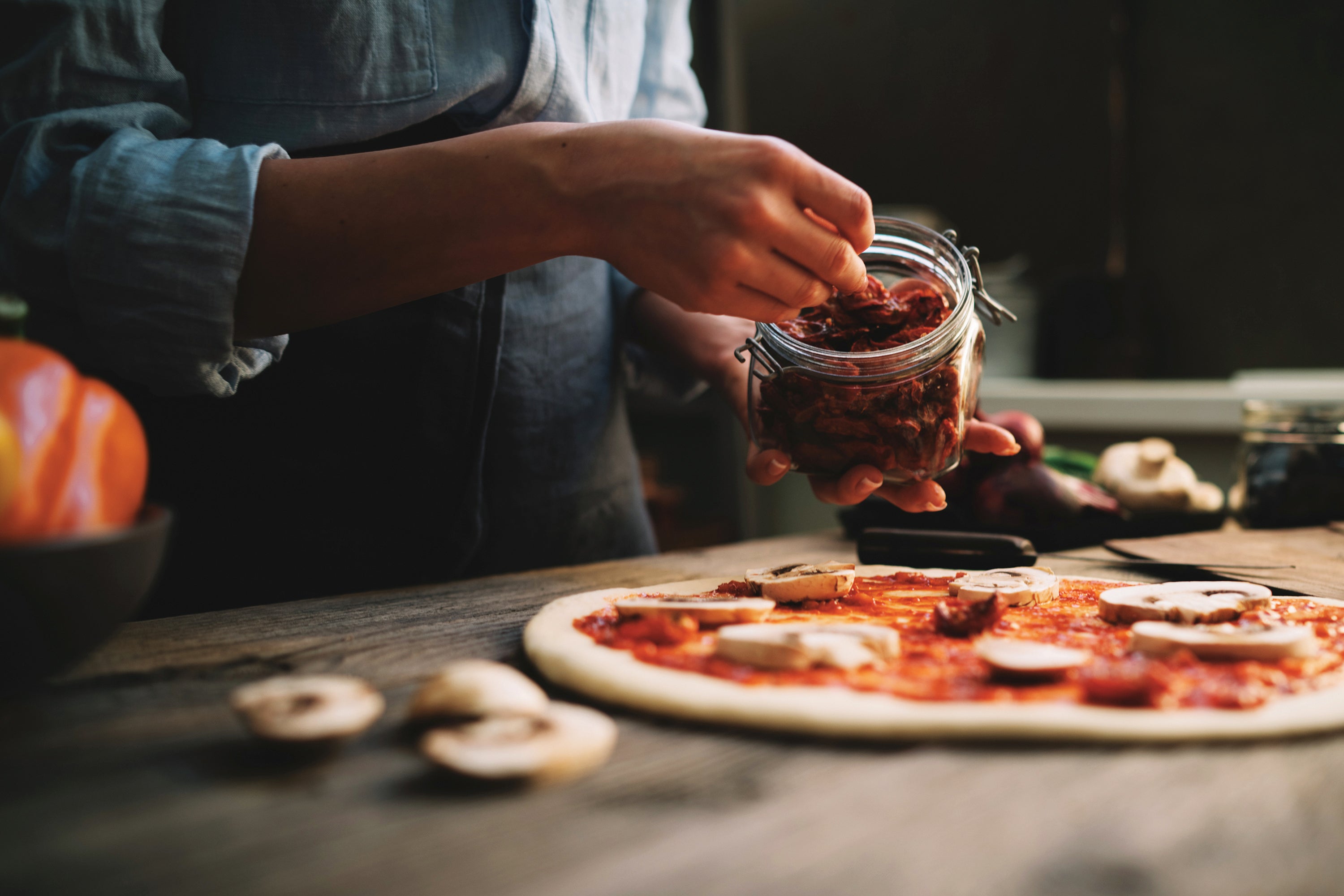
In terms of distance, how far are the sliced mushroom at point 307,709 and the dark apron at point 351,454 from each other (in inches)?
22.3

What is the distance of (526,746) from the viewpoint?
56 cm

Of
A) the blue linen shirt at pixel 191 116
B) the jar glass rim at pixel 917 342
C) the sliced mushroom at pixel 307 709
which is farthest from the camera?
the jar glass rim at pixel 917 342

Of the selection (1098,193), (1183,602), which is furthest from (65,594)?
(1098,193)

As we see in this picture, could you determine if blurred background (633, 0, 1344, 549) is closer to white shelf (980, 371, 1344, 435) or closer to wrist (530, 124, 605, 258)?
white shelf (980, 371, 1344, 435)

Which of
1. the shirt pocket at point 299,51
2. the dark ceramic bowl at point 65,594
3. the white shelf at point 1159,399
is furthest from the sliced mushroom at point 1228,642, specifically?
the white shelf at point 1159,399

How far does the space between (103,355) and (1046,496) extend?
1.16 m

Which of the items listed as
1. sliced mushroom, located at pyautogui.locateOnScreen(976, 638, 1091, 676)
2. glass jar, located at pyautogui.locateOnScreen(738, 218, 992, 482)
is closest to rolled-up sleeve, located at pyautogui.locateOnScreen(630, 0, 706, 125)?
glass jar, located at pyautogui.locateOnScreen(738, 218, 992, 482)

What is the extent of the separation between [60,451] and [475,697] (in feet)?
1.01

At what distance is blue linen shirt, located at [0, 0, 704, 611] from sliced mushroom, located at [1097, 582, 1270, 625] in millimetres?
758

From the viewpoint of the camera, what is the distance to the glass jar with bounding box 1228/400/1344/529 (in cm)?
143

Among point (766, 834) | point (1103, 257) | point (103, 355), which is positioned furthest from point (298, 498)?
point (1103, 257)

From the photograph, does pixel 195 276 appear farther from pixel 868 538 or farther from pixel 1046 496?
pixel 1046 496

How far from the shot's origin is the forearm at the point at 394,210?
84cm

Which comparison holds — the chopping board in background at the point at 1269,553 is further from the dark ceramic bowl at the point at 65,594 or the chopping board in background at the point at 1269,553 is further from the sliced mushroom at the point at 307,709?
the dark ceramic bowl at the point at 65,594
